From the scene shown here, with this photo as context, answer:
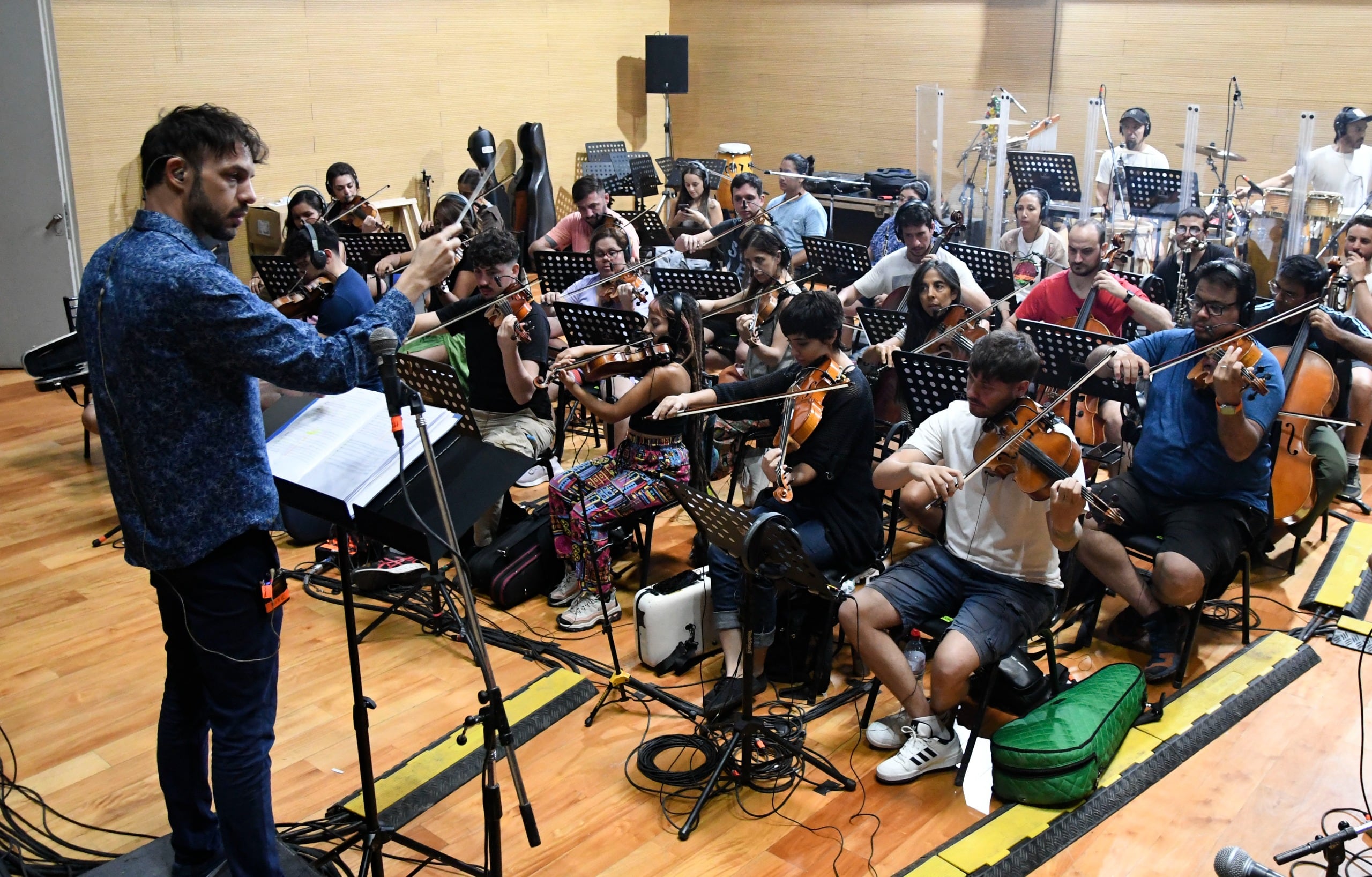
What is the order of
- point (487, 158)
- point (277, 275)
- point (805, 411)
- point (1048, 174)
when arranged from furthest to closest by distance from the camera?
point (487, 158) < point (1048, 174) < point (277, 275) < point (805, 411)

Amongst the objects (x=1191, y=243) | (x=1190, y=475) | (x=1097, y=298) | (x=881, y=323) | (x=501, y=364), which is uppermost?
(x=1191, y=243)

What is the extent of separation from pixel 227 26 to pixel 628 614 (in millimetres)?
6532

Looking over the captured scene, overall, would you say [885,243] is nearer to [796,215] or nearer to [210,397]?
[796,215]

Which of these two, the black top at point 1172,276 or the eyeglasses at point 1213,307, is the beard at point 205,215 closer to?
the eyeglasses at point 1213,307

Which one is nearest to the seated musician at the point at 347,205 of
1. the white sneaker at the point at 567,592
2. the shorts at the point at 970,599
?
the white sneaker at the point at 567,592

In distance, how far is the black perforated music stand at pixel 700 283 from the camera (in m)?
5.76

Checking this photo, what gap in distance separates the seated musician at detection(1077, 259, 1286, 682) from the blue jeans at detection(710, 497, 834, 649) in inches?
37.7

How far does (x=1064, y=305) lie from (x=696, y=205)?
3.63m

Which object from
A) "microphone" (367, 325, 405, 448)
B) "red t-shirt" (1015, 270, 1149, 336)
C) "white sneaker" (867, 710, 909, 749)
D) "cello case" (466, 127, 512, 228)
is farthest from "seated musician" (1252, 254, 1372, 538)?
"cello case" (466, 127, 512, 228)

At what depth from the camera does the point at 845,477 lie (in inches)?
144

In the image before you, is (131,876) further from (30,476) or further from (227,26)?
(227,26)

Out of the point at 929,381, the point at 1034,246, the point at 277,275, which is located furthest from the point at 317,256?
the point at 1034,246

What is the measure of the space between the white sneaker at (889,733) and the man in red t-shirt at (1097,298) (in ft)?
6.54

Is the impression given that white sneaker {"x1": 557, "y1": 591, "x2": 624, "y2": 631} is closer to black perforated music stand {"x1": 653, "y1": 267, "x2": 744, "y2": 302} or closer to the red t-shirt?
black perforated music stand {"x1": 653, "y1": 267, "x2": 744, "y2": 302}
